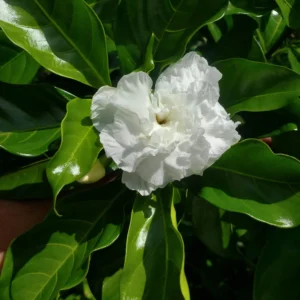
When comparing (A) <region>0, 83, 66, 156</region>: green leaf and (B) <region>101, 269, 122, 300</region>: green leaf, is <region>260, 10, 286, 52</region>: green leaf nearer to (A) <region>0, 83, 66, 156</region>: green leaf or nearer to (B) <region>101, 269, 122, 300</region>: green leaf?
(A) <region>0, 83, 66, 156</region>: green leaf

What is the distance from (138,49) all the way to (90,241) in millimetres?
414

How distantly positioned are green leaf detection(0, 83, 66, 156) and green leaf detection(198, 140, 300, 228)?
35 centimetres

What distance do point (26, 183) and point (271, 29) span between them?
737 millimetres

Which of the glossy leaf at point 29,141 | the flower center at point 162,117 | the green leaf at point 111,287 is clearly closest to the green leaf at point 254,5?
the flower center at point 162,117

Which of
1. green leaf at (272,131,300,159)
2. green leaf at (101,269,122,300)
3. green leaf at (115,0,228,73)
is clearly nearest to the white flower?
green leaf at (115,0,228,73)

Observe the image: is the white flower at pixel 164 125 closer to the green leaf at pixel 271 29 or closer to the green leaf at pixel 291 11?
the green leaf at pixel 291 11

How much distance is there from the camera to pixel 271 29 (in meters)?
1.35

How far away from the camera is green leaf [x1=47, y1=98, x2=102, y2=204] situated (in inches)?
34.4

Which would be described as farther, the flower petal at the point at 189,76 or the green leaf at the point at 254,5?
the green leaf at the point at 254,5

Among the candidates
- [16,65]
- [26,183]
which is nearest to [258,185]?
[26,183]

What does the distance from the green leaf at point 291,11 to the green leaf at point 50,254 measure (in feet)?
1.85

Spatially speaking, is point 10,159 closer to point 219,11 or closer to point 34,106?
point 34,106

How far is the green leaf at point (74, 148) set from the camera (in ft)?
2.87

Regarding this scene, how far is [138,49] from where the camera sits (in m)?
1.04
